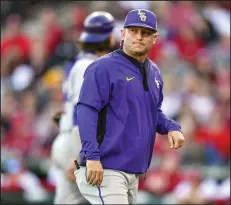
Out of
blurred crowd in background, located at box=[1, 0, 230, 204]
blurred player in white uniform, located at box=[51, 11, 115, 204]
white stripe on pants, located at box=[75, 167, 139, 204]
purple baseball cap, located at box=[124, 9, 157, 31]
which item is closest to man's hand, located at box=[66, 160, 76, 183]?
blurred player in white uniform, located at box=[51, 11, 115, 204]

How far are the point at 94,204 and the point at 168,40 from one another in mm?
8432

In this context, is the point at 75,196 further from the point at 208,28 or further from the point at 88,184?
the point at 208,28

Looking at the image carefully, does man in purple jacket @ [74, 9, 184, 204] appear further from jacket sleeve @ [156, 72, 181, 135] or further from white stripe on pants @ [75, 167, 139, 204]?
jacket sleeve @ [156, 72, 181, 135]

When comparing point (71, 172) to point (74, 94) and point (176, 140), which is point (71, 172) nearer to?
point (74, 94)

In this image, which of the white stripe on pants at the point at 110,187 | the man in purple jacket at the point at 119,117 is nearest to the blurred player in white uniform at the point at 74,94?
the white stripe on pants at the point at 110,187

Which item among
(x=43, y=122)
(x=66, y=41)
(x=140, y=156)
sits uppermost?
(x=140, y=156)

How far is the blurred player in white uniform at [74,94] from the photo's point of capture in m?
7.40

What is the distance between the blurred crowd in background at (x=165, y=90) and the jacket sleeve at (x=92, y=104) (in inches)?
173

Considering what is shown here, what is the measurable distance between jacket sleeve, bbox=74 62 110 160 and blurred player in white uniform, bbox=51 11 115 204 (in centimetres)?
127

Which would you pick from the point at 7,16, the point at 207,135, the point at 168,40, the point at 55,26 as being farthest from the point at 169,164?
the point at 7,16

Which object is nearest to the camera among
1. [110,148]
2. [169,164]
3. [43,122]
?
[110,148]

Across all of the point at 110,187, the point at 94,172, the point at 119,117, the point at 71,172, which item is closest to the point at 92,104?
the point at 119,117

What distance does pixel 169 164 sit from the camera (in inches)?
419

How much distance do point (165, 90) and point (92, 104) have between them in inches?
291
